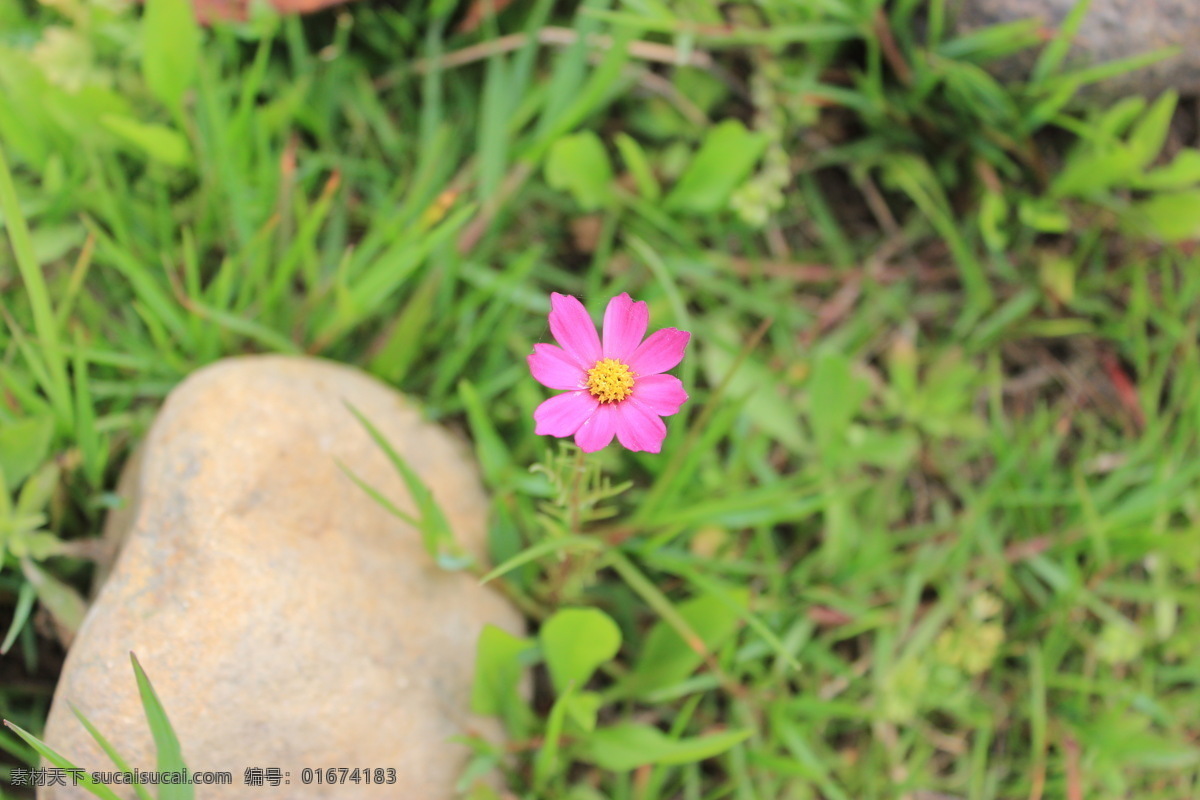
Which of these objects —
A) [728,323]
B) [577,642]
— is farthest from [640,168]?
[577,642]

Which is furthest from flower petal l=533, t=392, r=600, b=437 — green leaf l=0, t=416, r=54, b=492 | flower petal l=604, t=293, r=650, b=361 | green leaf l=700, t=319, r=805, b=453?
green leaf l=0, t=416, r=54, b=492

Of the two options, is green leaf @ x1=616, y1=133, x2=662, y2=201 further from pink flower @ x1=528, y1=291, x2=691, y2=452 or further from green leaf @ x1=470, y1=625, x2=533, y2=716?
green leaf @ x1=470, y1=625, x2=533, y2=716

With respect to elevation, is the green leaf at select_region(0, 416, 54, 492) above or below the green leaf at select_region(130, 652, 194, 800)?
above

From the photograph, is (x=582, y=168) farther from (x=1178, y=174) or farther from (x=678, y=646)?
(x=1178, y=174)

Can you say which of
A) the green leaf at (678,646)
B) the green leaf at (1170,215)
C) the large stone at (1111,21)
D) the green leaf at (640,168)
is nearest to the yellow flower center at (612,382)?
the green leaf at (678,646)

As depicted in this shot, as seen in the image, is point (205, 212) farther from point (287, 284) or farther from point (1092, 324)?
point (1092, 324)

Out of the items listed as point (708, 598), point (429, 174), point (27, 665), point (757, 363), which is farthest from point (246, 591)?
point (757, 363)
